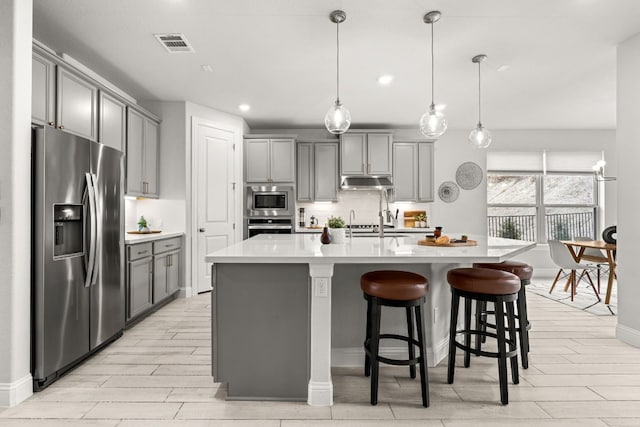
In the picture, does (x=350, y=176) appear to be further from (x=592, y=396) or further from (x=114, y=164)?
(x=592, y=396)

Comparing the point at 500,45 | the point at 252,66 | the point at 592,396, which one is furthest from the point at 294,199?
the point at 592,396

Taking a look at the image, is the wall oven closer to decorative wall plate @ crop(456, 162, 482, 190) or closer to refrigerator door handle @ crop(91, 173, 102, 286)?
refrigerator door handle @ crop(91, 173, 102, 286)

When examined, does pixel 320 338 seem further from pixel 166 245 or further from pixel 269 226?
pixel 269 226

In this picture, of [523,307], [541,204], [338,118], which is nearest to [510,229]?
[541,204]

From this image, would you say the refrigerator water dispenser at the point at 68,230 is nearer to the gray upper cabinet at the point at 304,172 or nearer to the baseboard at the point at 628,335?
the gray upper cabinet at the point at 304,172

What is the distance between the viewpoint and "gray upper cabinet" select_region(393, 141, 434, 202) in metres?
6.02

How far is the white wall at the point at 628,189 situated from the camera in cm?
310

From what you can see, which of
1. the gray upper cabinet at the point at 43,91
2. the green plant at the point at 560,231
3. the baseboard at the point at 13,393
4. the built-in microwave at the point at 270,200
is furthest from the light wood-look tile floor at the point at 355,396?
the green plant at the point at 560,231

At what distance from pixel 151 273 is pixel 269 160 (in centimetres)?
256

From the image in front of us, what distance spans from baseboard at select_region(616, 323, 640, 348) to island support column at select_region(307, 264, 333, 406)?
2.78 m

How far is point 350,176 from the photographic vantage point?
5918mm

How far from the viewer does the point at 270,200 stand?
5742 millimetres

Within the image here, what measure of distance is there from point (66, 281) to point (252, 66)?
2561 millimetres

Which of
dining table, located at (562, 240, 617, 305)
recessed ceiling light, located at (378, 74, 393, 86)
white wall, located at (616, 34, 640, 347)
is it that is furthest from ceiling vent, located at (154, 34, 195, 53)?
dining table, located at (562, 240, 617, 305)
